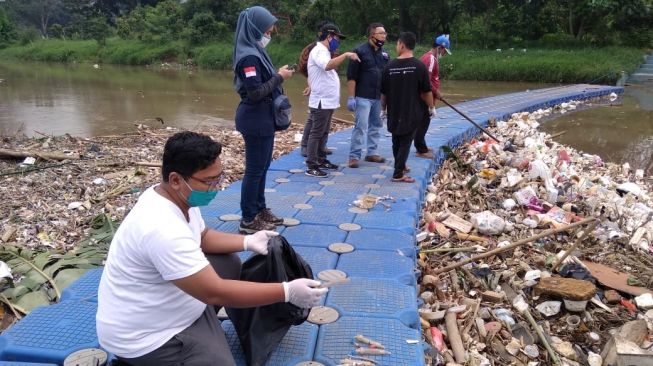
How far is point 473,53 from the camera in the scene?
22562 mm

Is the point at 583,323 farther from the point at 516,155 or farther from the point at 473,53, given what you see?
the point at 473,53

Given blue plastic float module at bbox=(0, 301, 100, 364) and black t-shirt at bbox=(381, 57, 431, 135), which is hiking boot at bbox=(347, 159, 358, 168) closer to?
black t-shirt at bbox=(381, 57, 431, 135)

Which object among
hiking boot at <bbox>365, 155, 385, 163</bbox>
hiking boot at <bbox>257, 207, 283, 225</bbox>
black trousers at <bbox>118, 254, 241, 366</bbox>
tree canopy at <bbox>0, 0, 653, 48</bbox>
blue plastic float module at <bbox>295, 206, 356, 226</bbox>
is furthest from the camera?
tree canopy at <bbox>0, 0, 653, 48</bbox>

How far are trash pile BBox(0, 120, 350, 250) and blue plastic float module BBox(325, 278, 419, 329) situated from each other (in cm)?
238

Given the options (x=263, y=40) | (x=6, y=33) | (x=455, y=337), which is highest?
(x=6, y=33)

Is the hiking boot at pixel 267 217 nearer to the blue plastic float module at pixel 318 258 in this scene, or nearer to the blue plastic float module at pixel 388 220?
the blue plastic float module at pixel 318 258

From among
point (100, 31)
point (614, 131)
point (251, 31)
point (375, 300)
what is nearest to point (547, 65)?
point (614, 131)

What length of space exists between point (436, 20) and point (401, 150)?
24432 millimetres

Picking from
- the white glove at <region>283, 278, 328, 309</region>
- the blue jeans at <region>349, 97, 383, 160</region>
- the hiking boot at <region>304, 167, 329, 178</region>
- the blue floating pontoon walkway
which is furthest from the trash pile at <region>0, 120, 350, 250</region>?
the white glove at <region>283, 278, 328, 309</region>

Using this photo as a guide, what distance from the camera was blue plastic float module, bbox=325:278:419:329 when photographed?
2670 millimetres

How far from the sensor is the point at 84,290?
9.25 ft

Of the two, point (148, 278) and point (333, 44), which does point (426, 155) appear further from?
point (148, 278)

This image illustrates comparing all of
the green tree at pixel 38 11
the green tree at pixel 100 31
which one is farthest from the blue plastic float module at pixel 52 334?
the green tree at pixel 38 11

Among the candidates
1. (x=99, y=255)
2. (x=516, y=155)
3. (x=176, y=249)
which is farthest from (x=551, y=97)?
(x=176, y=249)
